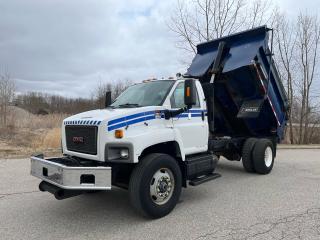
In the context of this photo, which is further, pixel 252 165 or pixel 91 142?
pixel 252 165

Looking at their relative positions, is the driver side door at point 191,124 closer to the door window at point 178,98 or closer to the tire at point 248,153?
the door window at point 178,98

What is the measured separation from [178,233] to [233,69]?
4369 millimetres

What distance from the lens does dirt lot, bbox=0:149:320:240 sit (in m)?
4.74

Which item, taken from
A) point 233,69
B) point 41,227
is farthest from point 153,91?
point 41,227

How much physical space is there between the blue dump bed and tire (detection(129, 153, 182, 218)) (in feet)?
6.94

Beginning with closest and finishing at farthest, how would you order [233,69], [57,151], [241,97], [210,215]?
[210,215], [233,69], [241,97], [57,151]

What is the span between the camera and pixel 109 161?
16.7ft

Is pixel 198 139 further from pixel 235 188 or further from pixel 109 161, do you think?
pixel 109 161

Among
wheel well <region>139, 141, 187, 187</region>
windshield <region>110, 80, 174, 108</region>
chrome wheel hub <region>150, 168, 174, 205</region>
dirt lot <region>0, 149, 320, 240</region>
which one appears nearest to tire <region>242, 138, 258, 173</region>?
dirt lot <region>0, 149, 320, 240</region>

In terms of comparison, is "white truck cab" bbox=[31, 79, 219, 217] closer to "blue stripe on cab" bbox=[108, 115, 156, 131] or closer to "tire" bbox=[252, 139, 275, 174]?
"blue stripe on cab" bbox=[108, 115, 156, 131]

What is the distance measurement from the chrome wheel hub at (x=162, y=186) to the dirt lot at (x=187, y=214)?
32 cm

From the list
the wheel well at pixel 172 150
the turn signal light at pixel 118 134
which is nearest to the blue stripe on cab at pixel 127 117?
the turn signal light at pixel 118 134

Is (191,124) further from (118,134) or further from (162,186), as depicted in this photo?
(118,134)

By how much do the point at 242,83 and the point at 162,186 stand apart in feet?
13.3
